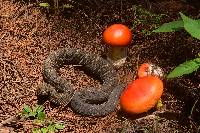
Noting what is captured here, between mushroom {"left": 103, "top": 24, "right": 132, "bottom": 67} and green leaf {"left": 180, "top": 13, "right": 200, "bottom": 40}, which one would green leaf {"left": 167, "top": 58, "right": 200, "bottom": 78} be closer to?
green leaf {"left": 180, "top": 13, "right": 200, "bottom": 40}

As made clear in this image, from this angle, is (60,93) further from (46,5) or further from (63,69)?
(46,5)

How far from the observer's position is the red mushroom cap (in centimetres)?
461

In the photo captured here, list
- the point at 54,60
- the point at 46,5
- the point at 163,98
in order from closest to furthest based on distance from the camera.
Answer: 1. the point at 163,98
2. the point at 54,60
3. the point at 46,5

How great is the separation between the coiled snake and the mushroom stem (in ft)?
0.27

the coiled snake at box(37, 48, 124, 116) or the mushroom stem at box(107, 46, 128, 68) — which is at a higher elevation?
the mushroom stem at box(107, 46, 128, 68)

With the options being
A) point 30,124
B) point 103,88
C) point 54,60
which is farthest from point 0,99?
point 103,88

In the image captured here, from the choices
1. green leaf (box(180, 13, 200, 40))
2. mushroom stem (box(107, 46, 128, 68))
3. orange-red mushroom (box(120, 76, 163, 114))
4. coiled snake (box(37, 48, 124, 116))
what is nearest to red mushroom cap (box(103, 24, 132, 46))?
mushroom stem (box(107, 46, 128, 68))

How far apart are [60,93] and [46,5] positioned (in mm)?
1311

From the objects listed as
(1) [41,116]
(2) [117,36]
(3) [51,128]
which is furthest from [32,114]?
(2) [117,36]

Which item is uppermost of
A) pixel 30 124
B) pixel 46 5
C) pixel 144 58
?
pixel 46 5

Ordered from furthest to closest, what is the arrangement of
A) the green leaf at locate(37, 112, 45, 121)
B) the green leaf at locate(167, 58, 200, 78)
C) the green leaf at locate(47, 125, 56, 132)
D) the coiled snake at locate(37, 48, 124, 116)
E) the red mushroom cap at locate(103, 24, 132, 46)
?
the red mushroom cap at locate(103, 24, 132, 46) → the coiled snake at locate(37, 48, 124, 116) → the green leaf at locate(37, 112, 45, 121) → the green leaf at locate(47, 125, 56, 132) → the green leaf at locate(167, 58, 200, 78)

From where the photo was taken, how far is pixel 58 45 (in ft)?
16.5

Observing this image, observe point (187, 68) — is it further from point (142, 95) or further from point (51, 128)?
point (51, 128)

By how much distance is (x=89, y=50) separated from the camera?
16.4ft
